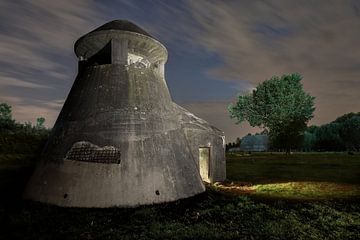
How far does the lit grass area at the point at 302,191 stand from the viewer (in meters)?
12.1

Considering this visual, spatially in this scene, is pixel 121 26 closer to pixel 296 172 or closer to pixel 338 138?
pixel 296 172

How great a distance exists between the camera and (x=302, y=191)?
13539 mm

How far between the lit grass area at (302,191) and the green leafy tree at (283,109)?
25149 mm

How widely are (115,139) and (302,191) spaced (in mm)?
10217

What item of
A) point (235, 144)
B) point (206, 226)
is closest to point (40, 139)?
point (206, 226)

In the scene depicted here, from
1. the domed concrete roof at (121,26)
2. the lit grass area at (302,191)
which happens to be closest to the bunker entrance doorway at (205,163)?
the lit grass area at (302,191)

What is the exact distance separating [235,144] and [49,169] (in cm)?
11003

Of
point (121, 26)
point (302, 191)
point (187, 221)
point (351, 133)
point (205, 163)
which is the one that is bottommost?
Answer: point (302, 191)

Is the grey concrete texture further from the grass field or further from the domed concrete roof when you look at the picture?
the grass field

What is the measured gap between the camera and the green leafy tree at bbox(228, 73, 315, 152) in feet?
128

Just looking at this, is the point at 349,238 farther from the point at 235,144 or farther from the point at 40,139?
the point at 235,144

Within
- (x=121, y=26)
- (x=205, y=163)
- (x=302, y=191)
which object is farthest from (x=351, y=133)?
(x=121, y=26)

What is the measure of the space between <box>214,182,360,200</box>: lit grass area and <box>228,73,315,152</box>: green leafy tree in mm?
25149

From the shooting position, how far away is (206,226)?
689 cm
